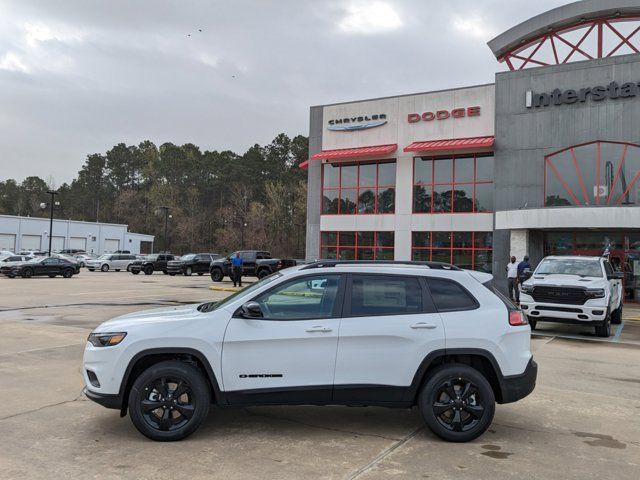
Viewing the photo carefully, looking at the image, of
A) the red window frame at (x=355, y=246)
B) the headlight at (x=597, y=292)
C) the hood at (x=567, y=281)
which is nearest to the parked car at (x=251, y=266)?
the red window frame at (x=355, y=246)

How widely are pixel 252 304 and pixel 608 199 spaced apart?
23.4 m

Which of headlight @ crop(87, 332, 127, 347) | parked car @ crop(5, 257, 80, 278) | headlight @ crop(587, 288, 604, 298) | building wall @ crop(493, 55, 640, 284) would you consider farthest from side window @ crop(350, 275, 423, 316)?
parked car @ crop(5, 257, 80, 278)

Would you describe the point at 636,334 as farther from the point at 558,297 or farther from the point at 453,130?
the point at 453,130

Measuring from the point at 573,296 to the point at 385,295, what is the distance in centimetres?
869

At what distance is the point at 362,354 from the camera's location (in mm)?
4938

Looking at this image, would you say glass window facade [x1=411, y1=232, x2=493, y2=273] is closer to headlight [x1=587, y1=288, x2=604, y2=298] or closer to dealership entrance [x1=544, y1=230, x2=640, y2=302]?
dealership entrance [x1=544, y1=230, x2=640, y2=302]

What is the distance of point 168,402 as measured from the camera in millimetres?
4855

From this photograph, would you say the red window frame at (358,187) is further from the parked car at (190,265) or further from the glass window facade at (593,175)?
the parked car at (190,265)

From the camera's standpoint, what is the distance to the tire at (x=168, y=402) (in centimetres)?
483

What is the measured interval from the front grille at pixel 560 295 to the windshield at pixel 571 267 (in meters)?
1.08

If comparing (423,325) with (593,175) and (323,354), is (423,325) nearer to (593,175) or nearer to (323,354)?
(323,354)

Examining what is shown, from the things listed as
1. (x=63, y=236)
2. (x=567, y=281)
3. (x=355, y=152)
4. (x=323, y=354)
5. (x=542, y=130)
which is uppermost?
(x=542, y=130)

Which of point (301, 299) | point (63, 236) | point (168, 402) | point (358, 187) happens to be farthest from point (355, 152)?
point (63, 236)

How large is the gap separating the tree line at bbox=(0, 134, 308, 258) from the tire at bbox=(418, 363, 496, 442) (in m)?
65.1
